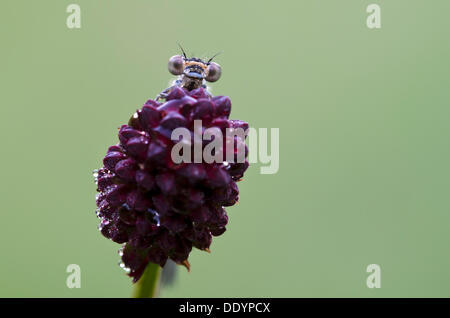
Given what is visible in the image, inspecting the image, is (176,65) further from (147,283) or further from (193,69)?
(147,283)

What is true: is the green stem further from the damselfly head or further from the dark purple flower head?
the damselfly head

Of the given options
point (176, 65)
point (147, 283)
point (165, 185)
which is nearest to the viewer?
point (165, 185)

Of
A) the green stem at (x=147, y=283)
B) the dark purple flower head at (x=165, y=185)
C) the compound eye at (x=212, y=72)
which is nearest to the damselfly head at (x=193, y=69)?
the compound eye at (x=212, y=72)

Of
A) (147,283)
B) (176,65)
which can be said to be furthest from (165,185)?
(176,65)

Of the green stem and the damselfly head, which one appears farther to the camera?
the damselfly head

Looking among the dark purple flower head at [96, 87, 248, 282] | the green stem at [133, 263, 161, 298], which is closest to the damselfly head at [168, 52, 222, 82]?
the dark purple flower head at [96, 87, 248, 282]

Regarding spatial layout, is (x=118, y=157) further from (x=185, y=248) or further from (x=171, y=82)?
(x=171, y=82)

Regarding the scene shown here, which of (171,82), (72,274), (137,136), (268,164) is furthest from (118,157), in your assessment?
(72,274)

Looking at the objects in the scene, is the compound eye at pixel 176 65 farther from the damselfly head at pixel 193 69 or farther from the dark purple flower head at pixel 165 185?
the dark purple flower head at pixel 165 185
